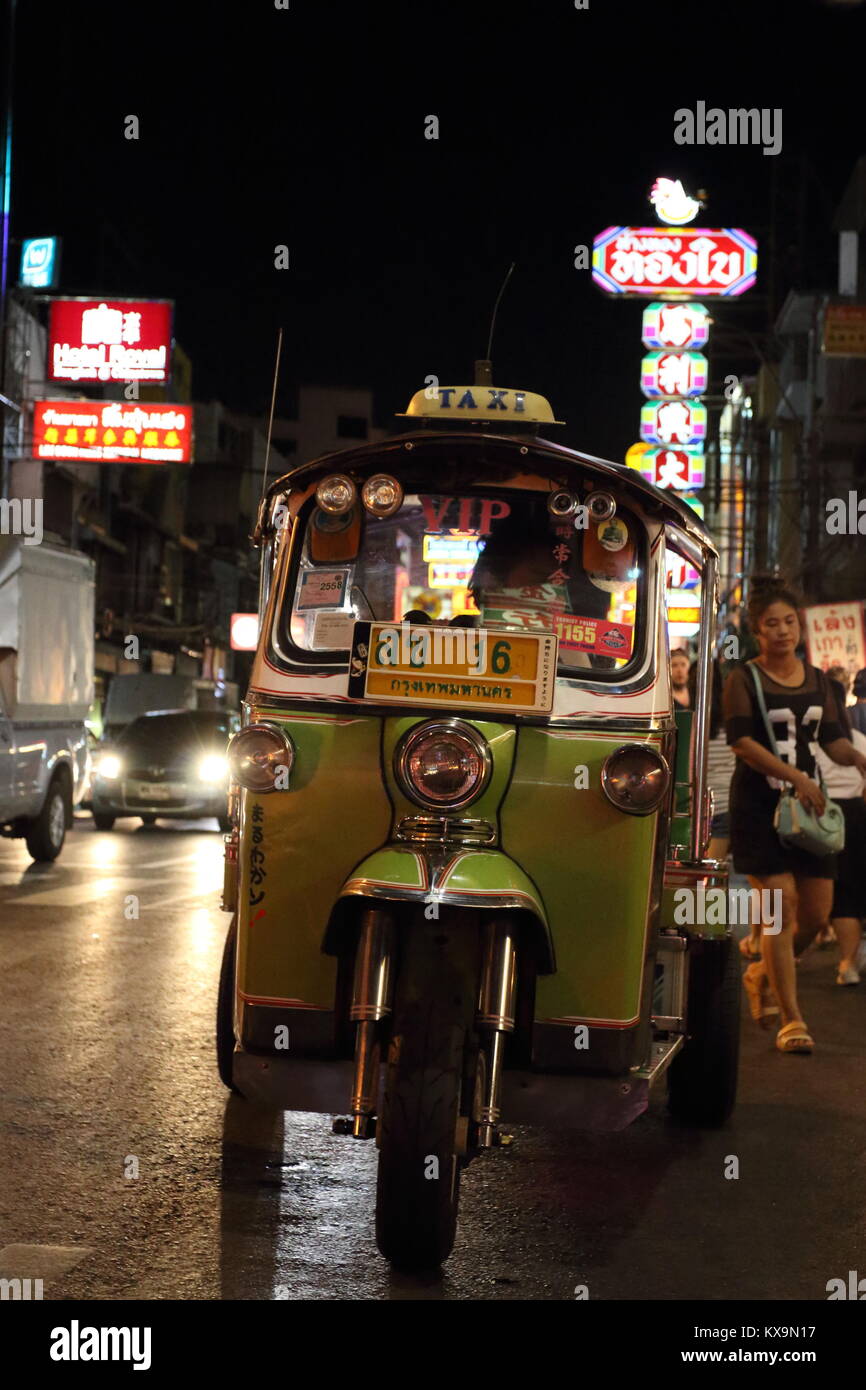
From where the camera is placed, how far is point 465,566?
5.61 m

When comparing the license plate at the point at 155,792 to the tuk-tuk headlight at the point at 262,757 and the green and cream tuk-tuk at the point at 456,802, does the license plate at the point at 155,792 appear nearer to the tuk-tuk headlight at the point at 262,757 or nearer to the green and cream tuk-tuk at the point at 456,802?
the green and cream tuk-tuk at the point at 456,802

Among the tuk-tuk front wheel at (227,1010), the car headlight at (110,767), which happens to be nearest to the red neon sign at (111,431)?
the car headlight at (110,767)

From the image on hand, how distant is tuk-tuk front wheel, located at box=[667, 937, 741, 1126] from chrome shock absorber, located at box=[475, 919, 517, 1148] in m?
1.78

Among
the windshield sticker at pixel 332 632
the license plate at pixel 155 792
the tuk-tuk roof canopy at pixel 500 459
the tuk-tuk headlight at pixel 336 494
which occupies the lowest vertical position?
the license plate at pixel 155 792

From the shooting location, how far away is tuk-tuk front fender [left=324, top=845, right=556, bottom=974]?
176 inches

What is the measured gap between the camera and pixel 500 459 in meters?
5.36

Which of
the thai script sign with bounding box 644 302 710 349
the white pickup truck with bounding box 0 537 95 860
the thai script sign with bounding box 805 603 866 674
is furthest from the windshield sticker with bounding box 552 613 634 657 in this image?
the thai script sign with bounding box 644 302 710 349

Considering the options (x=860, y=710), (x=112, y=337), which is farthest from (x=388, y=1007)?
(x=112, y=337)

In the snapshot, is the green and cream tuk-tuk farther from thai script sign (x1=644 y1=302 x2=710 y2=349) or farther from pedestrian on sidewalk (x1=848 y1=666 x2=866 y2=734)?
thai script sign (x1=644 y1=302 x2=710 y2=349)

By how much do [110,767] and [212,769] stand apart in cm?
134

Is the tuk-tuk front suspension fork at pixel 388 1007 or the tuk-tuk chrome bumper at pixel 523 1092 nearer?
the tuk-tuk front suspension fork at pixel 388 1007

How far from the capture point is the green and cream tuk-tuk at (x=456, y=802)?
4.50m

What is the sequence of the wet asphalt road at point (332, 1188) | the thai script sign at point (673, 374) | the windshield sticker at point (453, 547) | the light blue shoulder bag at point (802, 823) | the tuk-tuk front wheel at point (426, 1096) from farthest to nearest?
the thai script sign at point (673, 374), the light blue shoulder bag at point (802, 823), the windshield sticker at point (453, 547), the wet asphalt road at point (332, 1188), the tuk-tuk front wheel at point (426, 1096)
